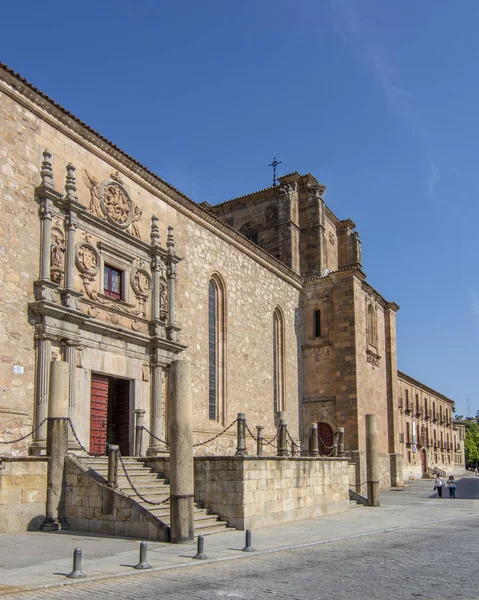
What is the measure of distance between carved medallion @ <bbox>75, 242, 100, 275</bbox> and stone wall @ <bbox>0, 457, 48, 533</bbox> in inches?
230

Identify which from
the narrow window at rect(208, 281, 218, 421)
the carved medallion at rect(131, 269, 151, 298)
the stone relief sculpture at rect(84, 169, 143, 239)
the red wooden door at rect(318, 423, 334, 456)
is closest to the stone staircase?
the carved medallion at rect(131, 269, 151, 298)

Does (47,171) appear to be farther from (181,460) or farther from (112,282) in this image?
(181,460)

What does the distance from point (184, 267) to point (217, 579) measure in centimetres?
1480

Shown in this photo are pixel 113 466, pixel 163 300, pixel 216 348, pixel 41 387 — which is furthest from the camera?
pixel 216 348

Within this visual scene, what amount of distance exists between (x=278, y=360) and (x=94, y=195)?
13110 millimetres

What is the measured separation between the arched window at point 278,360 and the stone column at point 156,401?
9006 mm

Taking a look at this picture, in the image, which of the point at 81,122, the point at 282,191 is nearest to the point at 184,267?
the point at 81,122

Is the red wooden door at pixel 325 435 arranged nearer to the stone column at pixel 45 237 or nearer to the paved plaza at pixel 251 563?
the paved plaza at pixel 251 563

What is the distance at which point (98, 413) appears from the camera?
1791cm

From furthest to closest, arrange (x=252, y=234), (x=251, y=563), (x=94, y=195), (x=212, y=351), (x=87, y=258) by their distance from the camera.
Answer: (x=252, y=234), (x=212, y=351), (x=94, y=195), (x=87, y=258), (x=251, y=563)

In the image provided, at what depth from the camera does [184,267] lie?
22578 millimetres

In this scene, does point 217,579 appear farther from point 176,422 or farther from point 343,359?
point 343,359

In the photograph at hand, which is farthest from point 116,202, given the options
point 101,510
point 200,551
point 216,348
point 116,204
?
point 200,551

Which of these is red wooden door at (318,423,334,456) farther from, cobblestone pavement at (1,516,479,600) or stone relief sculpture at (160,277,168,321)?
cobblestone pavement at (1,516,479,600)
